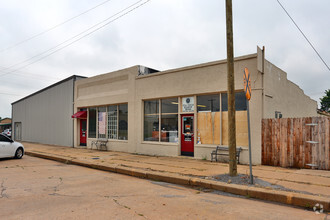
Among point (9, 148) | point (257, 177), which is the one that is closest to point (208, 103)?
point (257, 177)

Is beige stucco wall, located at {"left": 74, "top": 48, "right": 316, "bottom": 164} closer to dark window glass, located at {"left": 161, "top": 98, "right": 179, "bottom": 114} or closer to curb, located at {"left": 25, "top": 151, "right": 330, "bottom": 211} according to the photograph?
dark window glass, located at {"left": 161, "top": 98, "right": 179, "bottom": 114}

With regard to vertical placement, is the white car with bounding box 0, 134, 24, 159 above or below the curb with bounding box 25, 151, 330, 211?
above

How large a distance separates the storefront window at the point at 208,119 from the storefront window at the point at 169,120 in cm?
136

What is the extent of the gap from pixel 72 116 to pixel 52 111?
449cm

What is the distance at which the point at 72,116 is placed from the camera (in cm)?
1806

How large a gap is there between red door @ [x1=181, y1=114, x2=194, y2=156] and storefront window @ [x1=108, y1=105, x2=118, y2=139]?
5253 millimetres

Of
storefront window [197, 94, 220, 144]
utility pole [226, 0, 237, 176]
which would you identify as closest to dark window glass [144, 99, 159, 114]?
storefront window [197, 94, 220, 144]

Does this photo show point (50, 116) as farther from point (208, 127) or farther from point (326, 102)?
point (326, 102)

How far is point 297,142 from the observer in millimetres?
9023

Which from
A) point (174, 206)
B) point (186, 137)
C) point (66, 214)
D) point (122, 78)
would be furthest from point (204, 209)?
point (122, 78)

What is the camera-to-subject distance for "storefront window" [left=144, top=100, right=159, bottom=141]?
525 inches

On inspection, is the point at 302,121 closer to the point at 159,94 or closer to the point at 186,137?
the point at 186,137

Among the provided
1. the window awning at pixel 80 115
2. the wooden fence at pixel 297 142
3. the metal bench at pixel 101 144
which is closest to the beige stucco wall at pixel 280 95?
the wooden fence at pixel 297 142

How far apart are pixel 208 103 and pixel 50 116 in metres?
15.8
